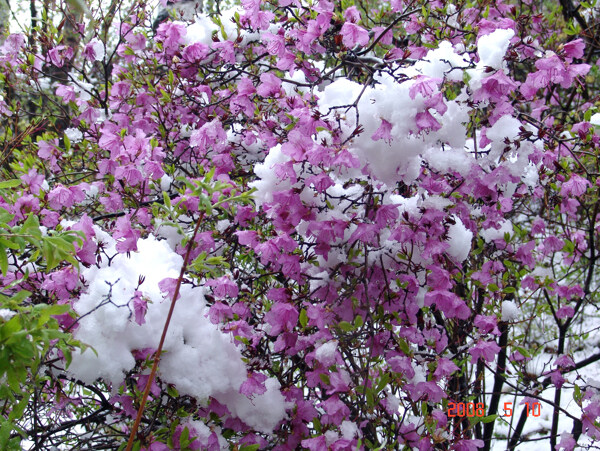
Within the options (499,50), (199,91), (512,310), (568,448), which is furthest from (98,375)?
(568,448)

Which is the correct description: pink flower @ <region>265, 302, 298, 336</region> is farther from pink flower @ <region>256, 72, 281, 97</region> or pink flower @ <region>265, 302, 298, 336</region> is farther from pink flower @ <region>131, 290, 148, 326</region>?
pink flower @ <region>256, 72, 281, 97</region>

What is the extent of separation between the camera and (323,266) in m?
Answer: 1.69

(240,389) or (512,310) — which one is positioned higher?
(512,310)

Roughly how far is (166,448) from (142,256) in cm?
59

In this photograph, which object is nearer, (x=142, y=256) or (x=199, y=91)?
(x=142, y=256)

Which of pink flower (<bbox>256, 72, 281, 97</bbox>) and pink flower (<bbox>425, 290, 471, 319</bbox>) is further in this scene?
pink flower (<bbox>256, 72, 281, 97</bbox>)

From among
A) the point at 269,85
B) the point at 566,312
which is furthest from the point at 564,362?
the point at 269,85

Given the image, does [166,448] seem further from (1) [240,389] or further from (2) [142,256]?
(2) [142,256]

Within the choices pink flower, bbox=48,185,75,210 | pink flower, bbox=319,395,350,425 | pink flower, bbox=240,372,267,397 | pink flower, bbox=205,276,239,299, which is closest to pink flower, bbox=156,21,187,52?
pink flower, bbox=48,185,75,210

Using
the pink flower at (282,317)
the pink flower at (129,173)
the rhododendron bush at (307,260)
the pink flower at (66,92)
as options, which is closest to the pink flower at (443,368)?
the rhododendron bush at (307,260)

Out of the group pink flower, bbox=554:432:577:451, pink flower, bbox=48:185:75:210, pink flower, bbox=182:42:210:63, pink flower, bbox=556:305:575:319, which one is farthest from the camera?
pink flower, bbox=556:305:575:319

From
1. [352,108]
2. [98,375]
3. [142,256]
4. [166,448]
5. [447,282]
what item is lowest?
[166,448]

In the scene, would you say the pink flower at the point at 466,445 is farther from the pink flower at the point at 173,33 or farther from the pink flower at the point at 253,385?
the pink flower at the point at 173,33

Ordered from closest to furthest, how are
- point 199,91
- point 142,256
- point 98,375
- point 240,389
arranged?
point 98,375 → point 240,389 → point 142,256 → point 199,91
